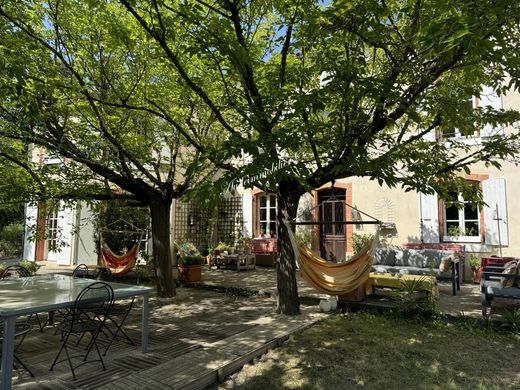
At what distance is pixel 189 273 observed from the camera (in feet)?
26.8

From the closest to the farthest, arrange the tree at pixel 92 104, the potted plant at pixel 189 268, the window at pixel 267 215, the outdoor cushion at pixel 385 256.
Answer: the tree at pixel 92 104 → the outdoor cushion at pixel 385 256 → the potted plant at pixel 189 268 → the window at pixel 267 215

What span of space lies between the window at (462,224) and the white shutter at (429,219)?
0.28 metres

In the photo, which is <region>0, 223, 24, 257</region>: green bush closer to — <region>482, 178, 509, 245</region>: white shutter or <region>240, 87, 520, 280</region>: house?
<region>240, 87, 520, 280</region>: house

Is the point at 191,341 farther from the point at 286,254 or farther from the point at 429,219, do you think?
the point at 429,219

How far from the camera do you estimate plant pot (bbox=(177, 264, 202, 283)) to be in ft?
26.8

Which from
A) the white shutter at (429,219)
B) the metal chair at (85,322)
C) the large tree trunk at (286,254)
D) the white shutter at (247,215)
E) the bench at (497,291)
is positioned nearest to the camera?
the metal chair at (85,322)

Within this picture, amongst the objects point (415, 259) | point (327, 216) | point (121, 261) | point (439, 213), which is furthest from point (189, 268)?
point (439, 213)

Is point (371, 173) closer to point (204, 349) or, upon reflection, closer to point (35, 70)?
point (204, 349)

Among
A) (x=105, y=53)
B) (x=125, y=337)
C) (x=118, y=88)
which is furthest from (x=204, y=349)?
(x=105, y=53)

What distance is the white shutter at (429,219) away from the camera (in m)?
8.67

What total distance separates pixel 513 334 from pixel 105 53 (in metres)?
7.26

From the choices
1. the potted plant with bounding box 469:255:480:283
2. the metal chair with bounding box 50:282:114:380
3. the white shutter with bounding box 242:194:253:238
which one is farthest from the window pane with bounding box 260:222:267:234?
the metal chair with bounding box 50:282:114:380

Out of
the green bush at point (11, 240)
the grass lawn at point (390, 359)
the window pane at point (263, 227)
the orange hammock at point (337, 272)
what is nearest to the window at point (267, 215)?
the window pane at point (263, 227)

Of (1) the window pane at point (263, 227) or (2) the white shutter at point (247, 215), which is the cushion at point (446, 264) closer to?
(1) the window pane at point (263, 227)
